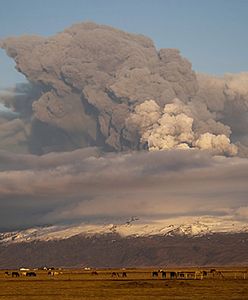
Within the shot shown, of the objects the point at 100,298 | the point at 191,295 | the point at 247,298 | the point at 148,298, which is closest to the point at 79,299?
the point at 100,298

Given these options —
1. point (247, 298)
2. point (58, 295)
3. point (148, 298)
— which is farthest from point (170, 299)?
point (58, 295)

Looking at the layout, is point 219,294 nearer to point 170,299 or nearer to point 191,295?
point 191,295

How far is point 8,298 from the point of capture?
79688 millimetres

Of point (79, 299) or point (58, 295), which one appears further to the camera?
point (58, 295)

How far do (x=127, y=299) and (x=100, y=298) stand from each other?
13.4ft

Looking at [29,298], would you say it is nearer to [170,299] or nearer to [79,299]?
[79,299]

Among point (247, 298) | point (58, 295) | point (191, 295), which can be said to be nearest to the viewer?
point (247, 298)

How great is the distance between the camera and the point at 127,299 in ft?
248

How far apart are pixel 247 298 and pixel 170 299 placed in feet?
27.9

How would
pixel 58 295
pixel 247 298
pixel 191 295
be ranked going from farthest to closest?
1. pixel 58 295
2. pixel 191 295
3. pixel 247 298

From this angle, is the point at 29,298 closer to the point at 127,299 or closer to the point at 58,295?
the point at 58,295

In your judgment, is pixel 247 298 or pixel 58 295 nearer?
Answer: pixel 247 298

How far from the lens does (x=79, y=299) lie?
76.8 metres

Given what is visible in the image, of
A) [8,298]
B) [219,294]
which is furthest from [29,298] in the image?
[219,294]
